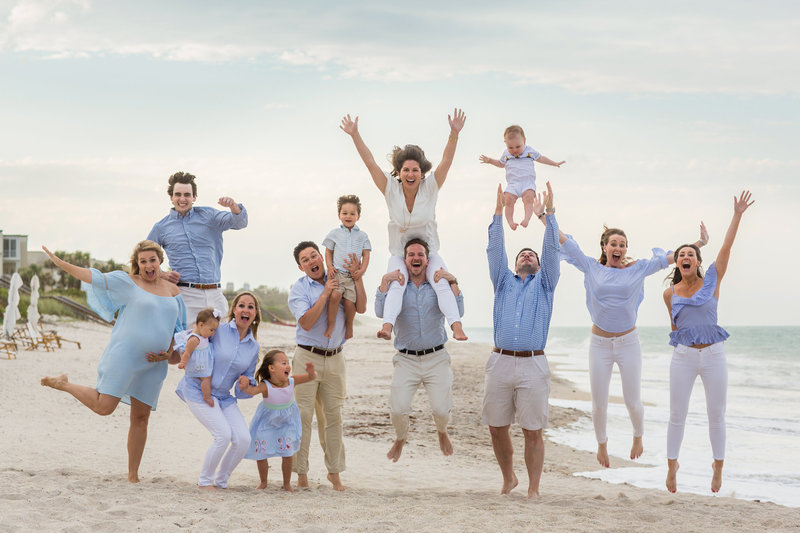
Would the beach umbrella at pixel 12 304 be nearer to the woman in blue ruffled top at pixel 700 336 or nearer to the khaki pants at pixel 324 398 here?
the khaki pants at pixel 324 398

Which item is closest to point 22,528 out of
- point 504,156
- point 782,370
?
point 504,156

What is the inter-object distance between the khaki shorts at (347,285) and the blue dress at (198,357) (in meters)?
1.35

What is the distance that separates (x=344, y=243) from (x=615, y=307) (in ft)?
9.12

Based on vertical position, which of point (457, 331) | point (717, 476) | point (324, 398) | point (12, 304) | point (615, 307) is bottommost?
point (717, 476)

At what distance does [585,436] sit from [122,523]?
33.6ft

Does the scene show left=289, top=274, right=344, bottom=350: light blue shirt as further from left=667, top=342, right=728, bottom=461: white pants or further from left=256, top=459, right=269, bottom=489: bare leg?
left=667, top=342, right=728, bottom=461: white pants

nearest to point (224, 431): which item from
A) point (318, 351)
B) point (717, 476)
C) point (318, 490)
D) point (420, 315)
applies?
point (318, 351)

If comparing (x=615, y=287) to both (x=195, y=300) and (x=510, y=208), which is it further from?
(x=195, y=300)

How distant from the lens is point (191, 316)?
25.7 feet

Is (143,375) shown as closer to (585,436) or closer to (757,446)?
(585,436)

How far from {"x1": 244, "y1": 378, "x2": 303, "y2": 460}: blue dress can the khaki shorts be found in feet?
3.15

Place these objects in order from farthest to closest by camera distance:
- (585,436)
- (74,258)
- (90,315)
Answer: (74,258)
(90,315)
(585,436)

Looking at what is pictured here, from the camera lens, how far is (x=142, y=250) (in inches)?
288

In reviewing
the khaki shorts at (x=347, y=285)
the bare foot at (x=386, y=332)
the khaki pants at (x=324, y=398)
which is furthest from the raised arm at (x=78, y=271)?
the bare foot at (x=386, y=332)
